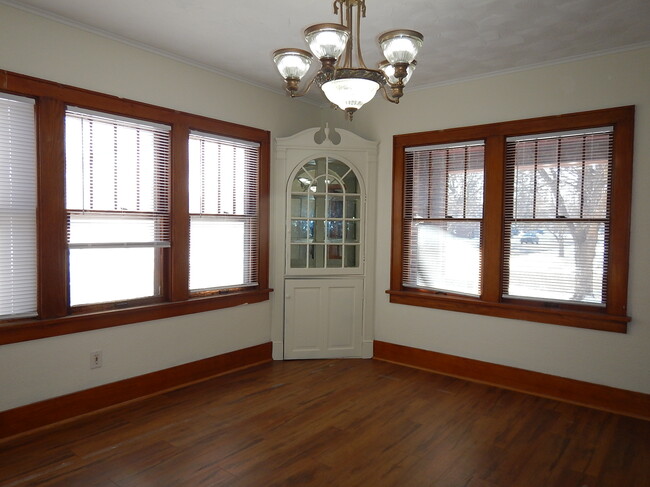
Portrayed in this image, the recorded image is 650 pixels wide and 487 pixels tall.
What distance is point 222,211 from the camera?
13.6 ft

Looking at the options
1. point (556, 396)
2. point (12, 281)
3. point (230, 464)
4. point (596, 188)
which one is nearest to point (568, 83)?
point (596, 188)

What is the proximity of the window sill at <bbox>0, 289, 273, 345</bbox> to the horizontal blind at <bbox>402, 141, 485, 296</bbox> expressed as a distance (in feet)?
5.33

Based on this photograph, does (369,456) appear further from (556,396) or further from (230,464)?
(556,396)

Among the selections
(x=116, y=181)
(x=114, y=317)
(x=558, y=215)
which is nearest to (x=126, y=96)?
(x=116, y=181)

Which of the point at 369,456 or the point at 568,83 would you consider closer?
the point at 369,456

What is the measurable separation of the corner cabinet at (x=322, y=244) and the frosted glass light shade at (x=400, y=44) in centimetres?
265

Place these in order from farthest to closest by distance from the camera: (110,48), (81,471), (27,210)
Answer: (110,48) < (27,210) < (81,471)

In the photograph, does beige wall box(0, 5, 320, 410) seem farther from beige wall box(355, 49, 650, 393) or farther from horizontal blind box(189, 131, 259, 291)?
beige wall box(355, 49, 650, 393)

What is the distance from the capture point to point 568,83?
3.62m

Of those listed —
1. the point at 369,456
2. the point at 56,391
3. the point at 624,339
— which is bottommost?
the point at 369,456

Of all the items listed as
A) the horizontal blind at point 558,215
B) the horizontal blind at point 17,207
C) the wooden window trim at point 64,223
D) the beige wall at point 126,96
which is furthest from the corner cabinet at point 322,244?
the horizontal blind at point 17,207

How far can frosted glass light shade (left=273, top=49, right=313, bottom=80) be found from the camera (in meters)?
2.08

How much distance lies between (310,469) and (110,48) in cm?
327

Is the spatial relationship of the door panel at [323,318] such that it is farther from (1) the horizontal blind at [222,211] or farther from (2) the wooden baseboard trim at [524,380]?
(1) the horizontal blind at [222,211]
